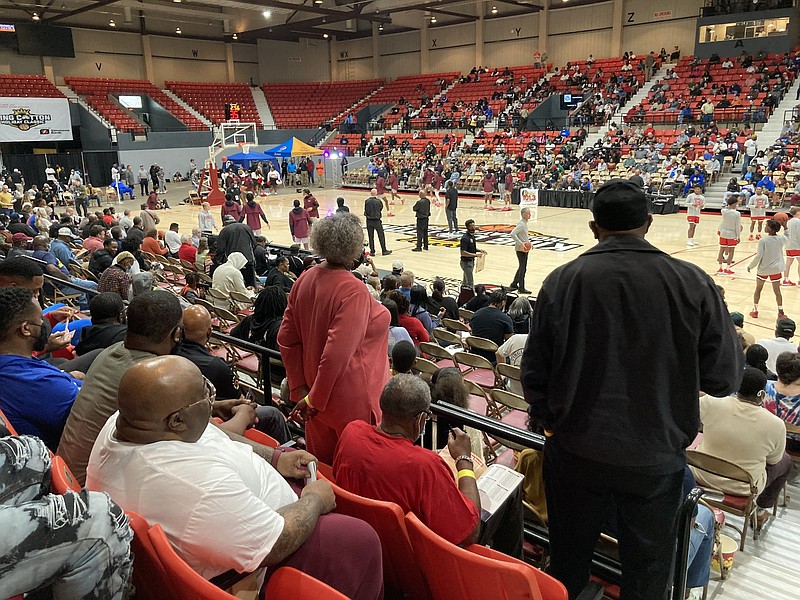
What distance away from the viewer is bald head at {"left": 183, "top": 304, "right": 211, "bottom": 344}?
338cm

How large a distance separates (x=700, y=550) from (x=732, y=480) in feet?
3.95

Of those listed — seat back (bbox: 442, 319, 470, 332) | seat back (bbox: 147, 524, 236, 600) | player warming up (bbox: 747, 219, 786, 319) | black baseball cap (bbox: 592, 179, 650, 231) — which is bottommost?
seat back (bbox: 442, 319, 470, 332)

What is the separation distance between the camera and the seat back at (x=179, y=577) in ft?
4.74

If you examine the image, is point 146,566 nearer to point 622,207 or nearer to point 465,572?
point 465,572

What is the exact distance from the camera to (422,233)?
13.8 meters

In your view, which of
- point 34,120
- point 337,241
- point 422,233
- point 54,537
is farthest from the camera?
point 34,120

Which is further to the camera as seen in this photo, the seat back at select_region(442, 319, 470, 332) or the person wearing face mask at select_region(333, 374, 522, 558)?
the seat back at select_region(442, 319, 470, 332)

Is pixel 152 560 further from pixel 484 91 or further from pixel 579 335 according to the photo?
pixel 484 91

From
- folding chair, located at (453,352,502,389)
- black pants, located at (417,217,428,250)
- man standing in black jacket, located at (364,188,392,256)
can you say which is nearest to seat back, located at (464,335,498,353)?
folding chair, located at (453,352,502,389)

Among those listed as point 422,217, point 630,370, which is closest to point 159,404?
point 630,370

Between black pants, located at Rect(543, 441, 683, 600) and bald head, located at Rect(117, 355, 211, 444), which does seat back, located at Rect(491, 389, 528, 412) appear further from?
bald head, located at Rect(117, 355, 211, 444)

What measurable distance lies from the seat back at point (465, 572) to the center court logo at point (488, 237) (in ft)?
38.6

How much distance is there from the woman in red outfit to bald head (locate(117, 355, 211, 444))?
0.85 metres

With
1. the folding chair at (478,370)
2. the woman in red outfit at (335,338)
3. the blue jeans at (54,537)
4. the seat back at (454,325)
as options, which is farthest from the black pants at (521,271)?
the blue jeans at (54,537)
